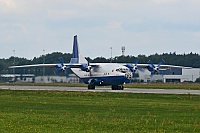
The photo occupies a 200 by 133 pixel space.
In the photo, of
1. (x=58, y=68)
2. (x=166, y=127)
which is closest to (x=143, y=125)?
(x=166, y=127)

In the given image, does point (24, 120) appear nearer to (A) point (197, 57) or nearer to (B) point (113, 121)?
(B) point (113, 121)

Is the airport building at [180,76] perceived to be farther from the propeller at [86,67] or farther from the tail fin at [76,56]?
the propeller at [86,67]

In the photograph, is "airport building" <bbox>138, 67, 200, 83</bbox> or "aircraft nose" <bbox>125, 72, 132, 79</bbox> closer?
"aircraft nose" <bbox>125, 72, 132, 79</bbox>

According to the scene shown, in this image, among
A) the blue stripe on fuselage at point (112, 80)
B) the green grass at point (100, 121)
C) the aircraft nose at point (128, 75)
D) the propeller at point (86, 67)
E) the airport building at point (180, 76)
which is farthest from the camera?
the airport building at point (180, 76)

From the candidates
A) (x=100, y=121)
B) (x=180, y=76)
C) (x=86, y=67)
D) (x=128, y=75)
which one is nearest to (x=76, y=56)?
(x=86, y=67)

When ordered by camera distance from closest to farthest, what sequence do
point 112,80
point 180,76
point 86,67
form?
point 112,80 < point 86,67 < point 180,76

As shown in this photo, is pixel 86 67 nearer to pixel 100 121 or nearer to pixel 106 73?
pixel 106 73

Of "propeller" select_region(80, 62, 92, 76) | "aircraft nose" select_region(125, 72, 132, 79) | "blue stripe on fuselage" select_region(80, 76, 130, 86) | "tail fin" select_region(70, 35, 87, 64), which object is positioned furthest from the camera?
"tail fin" select_region(70, 35, 87, 64)

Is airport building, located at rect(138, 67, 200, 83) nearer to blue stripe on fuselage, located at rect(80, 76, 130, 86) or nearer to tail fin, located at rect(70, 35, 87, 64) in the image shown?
tail fin, located at rect(70, 35, 87, 64)

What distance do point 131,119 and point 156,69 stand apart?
6092cm

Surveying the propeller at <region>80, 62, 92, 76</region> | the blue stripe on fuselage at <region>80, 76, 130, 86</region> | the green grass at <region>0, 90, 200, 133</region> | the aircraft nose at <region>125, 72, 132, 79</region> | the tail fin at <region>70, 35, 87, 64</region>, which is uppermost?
the tail fin at <region>70, 35, 87, 64</region>

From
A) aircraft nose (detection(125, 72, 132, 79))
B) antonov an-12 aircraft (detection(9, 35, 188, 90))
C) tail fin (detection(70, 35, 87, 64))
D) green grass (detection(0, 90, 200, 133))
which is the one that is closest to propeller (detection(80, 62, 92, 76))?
antonov an-12 aircraft (detection(9, 35, 188, 90))

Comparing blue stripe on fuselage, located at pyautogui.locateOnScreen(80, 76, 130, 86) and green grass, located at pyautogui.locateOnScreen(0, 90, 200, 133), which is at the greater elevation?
blue stripe on fuselage, located at pyautogui.locateOnScreen(80, 76, 130, 86)

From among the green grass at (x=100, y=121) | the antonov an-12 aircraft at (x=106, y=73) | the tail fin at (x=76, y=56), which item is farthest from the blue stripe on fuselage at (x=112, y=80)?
the green grass at (x=100, y=121)
